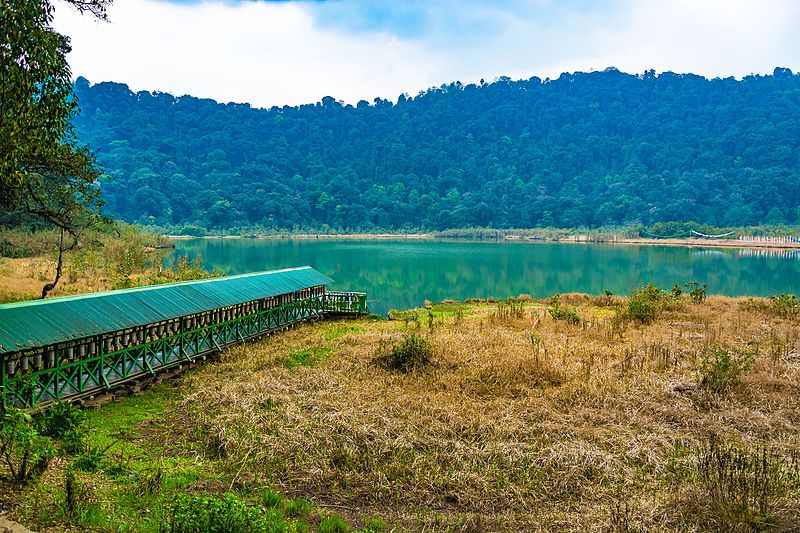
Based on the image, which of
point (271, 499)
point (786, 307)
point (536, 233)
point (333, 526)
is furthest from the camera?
point (536, 233)

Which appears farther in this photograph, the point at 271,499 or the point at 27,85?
the point at 27,85

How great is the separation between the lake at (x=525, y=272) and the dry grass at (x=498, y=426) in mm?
14207

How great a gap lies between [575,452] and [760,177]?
343ft

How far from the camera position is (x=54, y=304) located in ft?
31.3

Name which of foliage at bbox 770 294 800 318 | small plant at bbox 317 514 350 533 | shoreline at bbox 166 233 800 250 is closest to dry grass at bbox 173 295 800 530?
small plant at bbox 317 514 350 533

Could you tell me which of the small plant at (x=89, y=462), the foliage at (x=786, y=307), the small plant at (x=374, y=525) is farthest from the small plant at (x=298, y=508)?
the foliage at (x=786, y=307)

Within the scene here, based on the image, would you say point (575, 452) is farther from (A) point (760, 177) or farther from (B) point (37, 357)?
(A) point (760, 177)

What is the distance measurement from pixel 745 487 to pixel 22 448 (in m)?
7.61

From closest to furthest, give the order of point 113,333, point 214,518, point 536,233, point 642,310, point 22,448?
point 214,518 → point 22,448 → point 113,333 → point 642,310 → point 536,233

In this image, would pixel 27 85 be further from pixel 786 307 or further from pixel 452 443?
pixel 786 307

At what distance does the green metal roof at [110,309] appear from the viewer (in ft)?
27.7

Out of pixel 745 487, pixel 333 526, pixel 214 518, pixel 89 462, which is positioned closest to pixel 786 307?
pixel 745 487

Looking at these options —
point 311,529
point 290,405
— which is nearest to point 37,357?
point 290,405

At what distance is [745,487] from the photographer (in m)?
5.75
